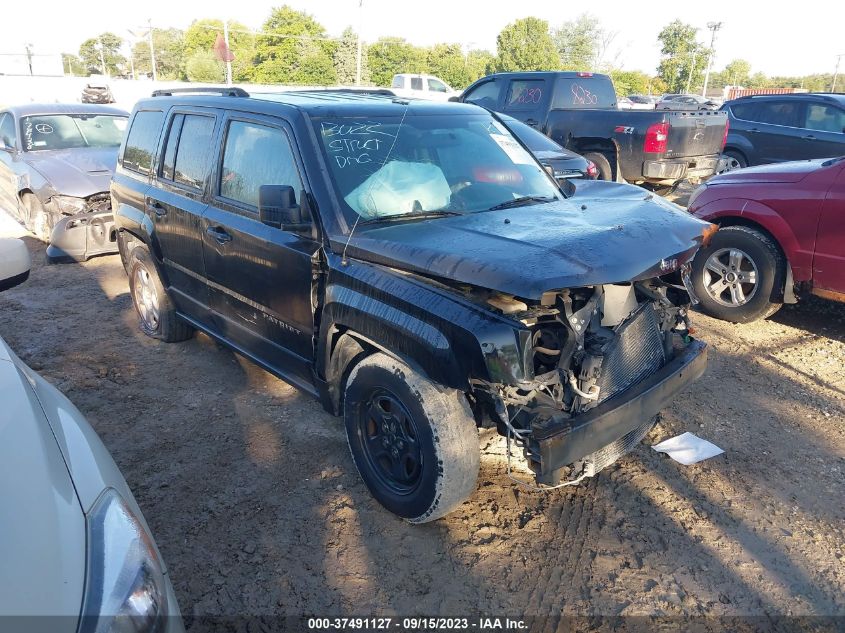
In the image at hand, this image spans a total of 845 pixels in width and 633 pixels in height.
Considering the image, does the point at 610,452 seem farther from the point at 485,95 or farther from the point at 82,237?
the point at 485,95

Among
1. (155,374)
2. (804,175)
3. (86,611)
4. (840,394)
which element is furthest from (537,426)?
(804,175)

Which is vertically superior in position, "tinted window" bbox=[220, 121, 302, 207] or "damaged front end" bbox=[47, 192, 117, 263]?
"tinted window" bbox=[220, 121, 302, 207]

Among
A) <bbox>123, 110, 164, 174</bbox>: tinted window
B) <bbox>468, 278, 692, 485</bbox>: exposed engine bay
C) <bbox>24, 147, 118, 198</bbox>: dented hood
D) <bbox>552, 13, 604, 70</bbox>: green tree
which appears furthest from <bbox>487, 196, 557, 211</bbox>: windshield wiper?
<bbox>552, 13, 604, 70</bbox>: green tree

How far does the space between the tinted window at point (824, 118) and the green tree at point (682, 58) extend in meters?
49.6

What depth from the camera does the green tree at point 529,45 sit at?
47.1m

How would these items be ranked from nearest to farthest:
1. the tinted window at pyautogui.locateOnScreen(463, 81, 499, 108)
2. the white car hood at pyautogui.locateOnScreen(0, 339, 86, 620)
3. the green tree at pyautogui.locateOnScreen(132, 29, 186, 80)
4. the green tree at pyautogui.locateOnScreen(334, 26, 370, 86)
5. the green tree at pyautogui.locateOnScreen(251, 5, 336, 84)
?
1. the white car hood at pyautogui.locateOnScreen(0, 339, 86, 620)
2. the tinted window at pyautogui.locateOnScreen(463, 81, 499, 108)
3. the green tree at pyautogui.locateOnScreen(334, 26, 370, 86)
4. the green tree at pyautogui.locateOnScreen(251, 5, 336, 84)
5. the green tree at pyautogui.locateOnScreen(132, 29, 186, 80)

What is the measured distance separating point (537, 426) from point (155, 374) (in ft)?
11.2

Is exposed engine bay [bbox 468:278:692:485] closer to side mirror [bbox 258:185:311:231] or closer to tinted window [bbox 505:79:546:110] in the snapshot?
side mirror [bbox 258:185:311:231]

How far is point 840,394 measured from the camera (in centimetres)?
450

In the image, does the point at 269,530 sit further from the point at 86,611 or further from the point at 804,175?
the point at 804,175

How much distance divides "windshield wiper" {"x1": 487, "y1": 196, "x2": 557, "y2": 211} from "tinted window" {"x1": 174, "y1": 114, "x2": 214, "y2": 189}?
1945mm

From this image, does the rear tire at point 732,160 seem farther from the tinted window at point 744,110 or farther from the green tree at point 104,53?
the green tree at point 104,53

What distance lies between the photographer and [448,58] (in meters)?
51.6

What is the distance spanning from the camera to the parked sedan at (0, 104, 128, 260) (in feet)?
24.9
